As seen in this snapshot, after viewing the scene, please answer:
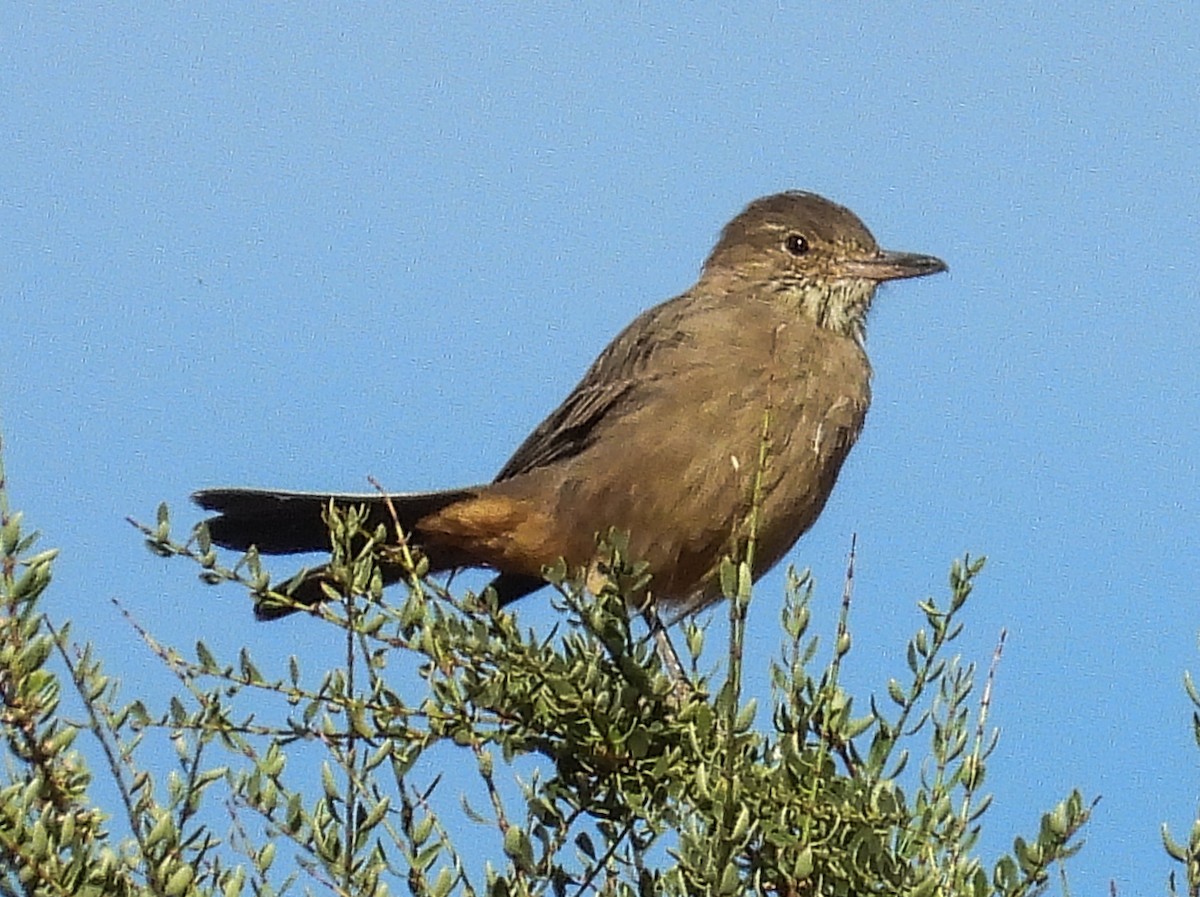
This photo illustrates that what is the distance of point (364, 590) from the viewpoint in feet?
10.4

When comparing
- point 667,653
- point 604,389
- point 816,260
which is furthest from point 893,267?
point 667,653

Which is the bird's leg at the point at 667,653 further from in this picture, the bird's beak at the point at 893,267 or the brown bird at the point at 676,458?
the bird's beak at the point at 893,267

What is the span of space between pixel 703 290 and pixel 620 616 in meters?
3.09

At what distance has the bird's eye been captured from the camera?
6.12m

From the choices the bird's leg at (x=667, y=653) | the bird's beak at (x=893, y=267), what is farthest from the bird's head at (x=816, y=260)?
the bird's leg at (x=667, y=653)

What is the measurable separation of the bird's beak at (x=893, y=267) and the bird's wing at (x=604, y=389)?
636 millimetres

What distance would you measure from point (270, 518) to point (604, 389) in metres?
1.14

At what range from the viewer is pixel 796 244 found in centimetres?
614

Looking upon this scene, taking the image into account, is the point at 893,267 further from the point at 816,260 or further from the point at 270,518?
the point at 270,518

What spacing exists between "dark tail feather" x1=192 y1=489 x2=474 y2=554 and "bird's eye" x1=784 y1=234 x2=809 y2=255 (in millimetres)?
1761

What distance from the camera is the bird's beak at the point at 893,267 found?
19.6 ft

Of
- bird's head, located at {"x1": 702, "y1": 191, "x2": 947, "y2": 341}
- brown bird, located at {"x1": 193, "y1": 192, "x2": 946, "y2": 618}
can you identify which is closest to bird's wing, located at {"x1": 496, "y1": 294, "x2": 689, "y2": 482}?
brown bird, located at {"x1": 193, "y1": 192, "x2": 946, "y2": 618}

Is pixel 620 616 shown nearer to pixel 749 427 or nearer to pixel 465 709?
pixel 465 709

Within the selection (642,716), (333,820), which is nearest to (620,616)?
(642,716)
